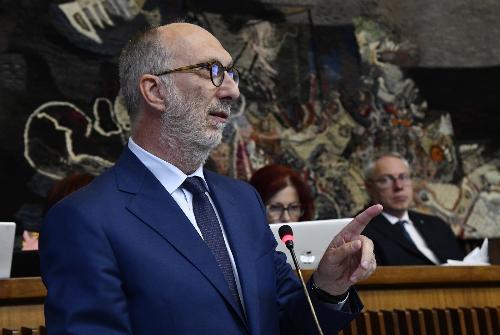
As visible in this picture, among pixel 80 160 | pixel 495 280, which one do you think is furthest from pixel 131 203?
pixel 80 160

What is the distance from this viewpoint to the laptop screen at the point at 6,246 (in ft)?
9.96

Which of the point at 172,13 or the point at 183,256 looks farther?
the point at 172,13

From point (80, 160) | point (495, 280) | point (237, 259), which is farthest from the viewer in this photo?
point (80, 160)

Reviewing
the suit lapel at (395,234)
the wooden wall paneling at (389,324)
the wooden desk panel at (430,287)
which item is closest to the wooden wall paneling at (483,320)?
the wooden desk panel at (430,287)

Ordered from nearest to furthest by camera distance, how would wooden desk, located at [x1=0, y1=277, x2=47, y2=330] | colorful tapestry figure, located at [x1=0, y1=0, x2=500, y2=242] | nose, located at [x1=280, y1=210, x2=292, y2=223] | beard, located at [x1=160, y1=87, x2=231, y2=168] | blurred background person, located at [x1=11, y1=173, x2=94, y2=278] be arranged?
beard, located at [x1=160, y1=87, x2=231, y2=168]
wooden desk, located at [x1=0, y1=277, x2=47, y2=330]
blurred background person, located at [x1=11, y1=173, x2=94, y2=278]
nose, located at [x1=280, y1=210, x2=292, y2=223]
colorful tapestry figure, located at [x1=0, y1=0, x2=500, y2=242]

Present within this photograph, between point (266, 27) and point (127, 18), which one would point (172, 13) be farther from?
point (266, 27)

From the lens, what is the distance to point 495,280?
3896 mm

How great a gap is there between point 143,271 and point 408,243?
126 inches

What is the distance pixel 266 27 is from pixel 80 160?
1738 mm

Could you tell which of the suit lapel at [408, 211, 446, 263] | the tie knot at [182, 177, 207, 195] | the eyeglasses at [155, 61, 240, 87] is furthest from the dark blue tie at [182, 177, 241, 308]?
the suit lapel at [408, 211, 446, 263]

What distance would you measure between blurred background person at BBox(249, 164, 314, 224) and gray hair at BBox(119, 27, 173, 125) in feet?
7.56

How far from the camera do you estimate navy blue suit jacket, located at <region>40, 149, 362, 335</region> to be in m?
2.09

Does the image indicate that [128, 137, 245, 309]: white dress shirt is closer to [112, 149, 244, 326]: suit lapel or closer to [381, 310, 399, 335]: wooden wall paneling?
[112, 149, 244, 326]: suit lapel

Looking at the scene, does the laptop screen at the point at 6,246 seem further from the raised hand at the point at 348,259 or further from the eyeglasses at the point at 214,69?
the raised hand at the point at 348,259
